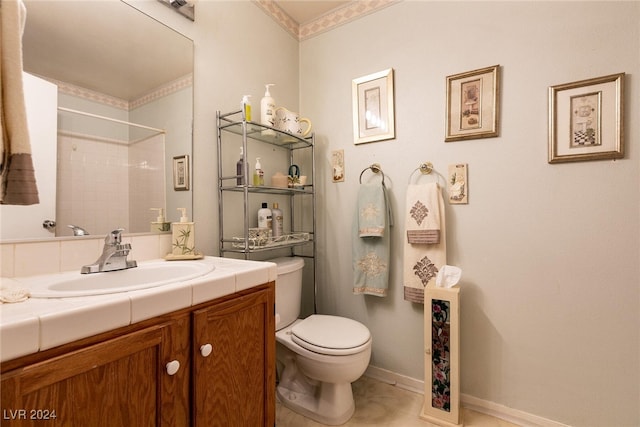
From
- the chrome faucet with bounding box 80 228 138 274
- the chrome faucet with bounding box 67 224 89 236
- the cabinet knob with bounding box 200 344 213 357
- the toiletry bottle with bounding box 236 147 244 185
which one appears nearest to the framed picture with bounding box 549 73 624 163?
the toiletry bottle with bounding box 236 147 244 185

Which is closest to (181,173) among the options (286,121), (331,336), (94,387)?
(286,121)

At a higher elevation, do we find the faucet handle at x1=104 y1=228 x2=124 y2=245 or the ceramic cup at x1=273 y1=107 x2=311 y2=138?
the ceramic cup at x1=273 y1=107 x2=311 y2=138

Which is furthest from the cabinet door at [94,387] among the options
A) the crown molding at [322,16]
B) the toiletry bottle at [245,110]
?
the crown molding at [322,16]

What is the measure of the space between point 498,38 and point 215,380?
1.93 metres

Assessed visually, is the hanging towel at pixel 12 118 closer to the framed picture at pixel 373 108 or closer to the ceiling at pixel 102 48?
the ceiling at pixel 102 48

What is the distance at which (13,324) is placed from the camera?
1.67 ft

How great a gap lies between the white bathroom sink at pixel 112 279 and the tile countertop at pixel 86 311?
0.11ft

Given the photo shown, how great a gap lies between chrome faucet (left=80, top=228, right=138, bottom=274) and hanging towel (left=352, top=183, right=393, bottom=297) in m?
1.18

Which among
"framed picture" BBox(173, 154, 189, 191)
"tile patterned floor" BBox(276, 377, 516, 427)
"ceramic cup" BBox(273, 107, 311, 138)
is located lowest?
"tile patterned floor" BBox(276, 377, 516, 427)

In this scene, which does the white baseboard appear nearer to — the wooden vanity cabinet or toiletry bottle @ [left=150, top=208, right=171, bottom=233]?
the wooden vanity cabinet

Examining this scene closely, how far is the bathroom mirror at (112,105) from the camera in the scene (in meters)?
1.01

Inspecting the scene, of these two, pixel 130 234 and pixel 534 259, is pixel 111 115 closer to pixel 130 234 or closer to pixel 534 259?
pixel 130 234

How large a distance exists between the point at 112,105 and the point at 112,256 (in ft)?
1.99

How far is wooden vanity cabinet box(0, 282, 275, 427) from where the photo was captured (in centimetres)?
55
